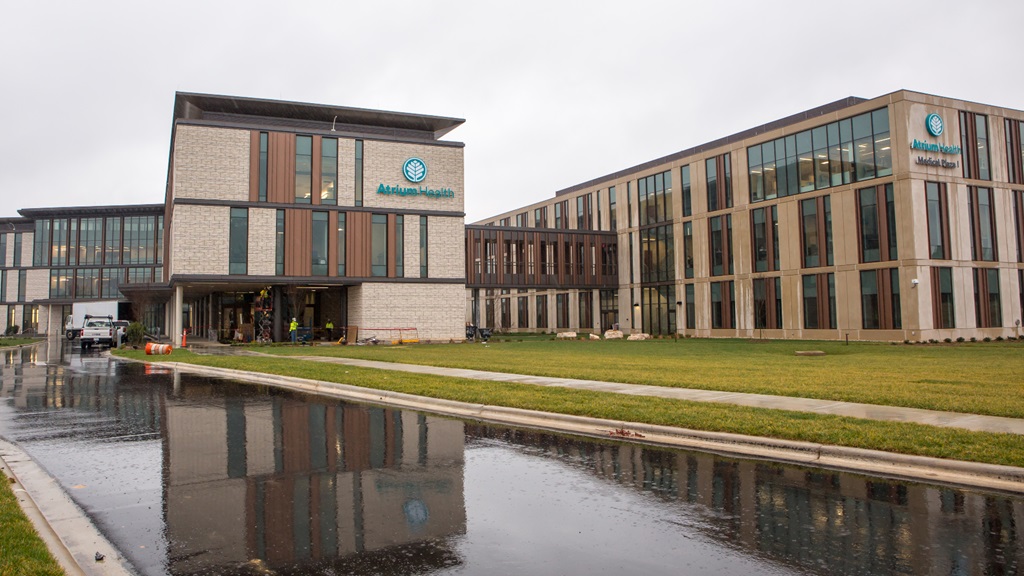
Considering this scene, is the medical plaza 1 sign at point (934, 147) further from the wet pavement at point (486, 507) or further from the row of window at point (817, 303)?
the wet pavement at point (486, 507)

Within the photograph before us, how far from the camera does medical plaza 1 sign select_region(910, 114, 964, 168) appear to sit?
40156 mm

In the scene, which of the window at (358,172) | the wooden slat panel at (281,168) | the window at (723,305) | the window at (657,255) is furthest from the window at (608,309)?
the wooden slat panel at (281,168)

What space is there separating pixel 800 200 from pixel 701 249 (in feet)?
34.2

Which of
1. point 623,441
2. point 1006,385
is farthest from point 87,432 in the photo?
point 1006,385

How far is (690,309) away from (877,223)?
728 inches

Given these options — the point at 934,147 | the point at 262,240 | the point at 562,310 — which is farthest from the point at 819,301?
the point at 262,240

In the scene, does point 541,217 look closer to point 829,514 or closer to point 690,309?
point 690,309

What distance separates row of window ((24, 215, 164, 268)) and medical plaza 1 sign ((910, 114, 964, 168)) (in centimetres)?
8855

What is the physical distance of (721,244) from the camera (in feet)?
177

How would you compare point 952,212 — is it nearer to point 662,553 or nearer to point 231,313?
point 662,553

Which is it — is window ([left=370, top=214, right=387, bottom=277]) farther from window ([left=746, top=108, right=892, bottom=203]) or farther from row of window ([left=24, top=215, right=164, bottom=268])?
row of window ([left=24, top=215, right=164, bottom=268])

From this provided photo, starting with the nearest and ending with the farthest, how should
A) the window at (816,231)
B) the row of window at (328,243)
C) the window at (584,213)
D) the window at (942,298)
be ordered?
the window at (942,298), the row of window at (328,243), the window at (816,231), the window at (584,213)

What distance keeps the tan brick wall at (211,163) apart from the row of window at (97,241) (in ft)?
194

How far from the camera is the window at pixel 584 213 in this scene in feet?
234
